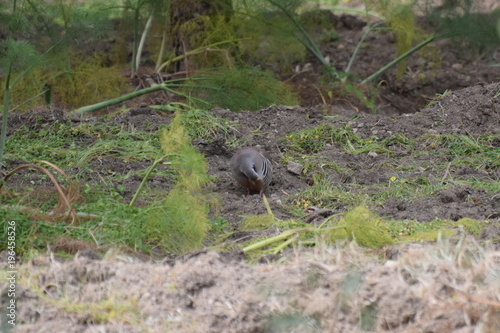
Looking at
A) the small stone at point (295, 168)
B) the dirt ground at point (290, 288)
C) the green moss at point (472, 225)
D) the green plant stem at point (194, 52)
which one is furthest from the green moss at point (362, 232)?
the green plant stem at point (194, 52)

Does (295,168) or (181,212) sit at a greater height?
(181,212)

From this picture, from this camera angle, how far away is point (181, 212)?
4.18 meters

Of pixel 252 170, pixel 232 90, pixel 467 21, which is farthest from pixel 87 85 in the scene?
pixel 467 21

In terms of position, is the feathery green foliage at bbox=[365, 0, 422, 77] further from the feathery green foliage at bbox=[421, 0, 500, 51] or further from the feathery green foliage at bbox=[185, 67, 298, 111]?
the feathery green foliage at bbox=[185, 67, 298, 111]

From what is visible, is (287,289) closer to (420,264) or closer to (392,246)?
(420,264)

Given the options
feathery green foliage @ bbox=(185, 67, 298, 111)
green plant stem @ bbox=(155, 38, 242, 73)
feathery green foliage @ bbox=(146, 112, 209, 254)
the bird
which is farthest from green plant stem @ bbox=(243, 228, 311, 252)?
green plant stem @ bbox=(155, 38, 242, 73)

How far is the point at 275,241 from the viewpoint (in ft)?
13.1

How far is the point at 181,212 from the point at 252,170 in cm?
132

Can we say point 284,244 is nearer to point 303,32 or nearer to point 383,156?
point 383,156

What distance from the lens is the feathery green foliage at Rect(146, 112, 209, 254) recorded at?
4.12 meters

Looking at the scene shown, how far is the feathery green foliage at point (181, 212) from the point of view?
4.12 metres

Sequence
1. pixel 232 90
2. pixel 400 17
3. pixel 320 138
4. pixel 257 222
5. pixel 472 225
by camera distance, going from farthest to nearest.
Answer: pixel 400 17
pixel 232 90
pixel 320 138
pixel 257 222
pixel 472 225

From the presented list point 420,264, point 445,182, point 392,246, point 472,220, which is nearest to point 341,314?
point 420,264

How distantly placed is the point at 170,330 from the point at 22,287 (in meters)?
0.89
